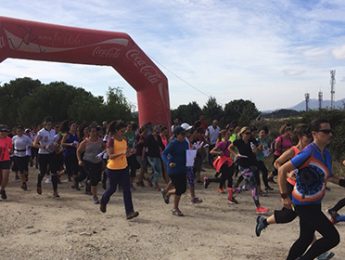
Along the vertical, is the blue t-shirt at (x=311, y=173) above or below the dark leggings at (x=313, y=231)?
above

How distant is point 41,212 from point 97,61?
6813 mm

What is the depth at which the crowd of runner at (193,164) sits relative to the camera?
4.29 m

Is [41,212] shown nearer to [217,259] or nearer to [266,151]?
Result: [217,259]

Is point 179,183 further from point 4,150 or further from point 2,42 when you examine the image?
point 2,42

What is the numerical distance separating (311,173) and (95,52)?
10.3 meters

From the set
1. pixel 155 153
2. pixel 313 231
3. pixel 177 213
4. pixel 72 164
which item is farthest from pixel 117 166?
pixel 72 164

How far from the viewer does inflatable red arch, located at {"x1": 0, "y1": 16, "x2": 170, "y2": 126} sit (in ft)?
39.8

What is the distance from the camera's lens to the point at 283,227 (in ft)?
22.3

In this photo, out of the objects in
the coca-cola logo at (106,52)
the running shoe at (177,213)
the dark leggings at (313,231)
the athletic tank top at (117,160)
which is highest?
the coca-cola logo at (106,52)

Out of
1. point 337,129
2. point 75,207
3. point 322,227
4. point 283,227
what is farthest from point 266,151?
point 337,129

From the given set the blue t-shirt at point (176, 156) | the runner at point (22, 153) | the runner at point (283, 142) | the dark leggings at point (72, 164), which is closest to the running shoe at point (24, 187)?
the runner at point (22, 153)

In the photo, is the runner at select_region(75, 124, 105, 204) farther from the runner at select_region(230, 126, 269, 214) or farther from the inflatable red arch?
the inflatable red arch

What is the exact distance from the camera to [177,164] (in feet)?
25.2

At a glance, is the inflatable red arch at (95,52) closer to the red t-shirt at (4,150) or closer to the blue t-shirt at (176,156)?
the red t-shirt at (4,150)
